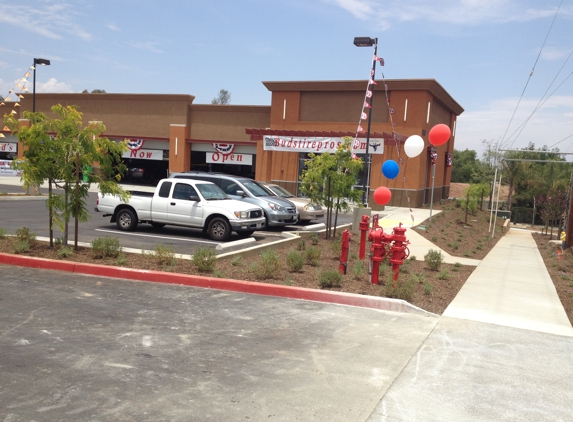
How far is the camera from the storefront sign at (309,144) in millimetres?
29375

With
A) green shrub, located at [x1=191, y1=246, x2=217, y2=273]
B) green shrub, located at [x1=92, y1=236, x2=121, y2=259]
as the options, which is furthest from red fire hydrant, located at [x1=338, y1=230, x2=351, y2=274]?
green shrub, located at [x1=92, y1=236, x2=121, y2=259]

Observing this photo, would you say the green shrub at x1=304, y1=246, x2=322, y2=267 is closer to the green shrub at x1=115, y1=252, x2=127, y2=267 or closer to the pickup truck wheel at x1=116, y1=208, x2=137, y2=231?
the green shrub at x1=115, y1=252, x2=127, y2=267

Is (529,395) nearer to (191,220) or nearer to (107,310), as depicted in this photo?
(107,310)

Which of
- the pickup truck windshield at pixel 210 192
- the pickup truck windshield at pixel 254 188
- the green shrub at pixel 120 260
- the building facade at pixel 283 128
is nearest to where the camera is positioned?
the green shrub at pixel 120 260

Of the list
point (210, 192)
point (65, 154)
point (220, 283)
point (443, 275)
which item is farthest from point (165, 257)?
point (443, 275)

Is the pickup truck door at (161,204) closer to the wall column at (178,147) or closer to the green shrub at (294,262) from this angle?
the green shrub at (294,262)

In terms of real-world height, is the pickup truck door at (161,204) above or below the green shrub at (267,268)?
above

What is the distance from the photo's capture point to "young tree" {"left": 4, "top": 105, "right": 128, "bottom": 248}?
10.8 meters

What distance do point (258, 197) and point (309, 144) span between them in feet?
45.6

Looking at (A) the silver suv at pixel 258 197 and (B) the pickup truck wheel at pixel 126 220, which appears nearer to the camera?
(B) the pickup truck wheel at pixel 126 220

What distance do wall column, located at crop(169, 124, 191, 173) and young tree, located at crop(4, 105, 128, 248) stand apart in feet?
90.4

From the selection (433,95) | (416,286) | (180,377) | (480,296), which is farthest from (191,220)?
(433,95)

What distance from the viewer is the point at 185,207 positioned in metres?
14.7

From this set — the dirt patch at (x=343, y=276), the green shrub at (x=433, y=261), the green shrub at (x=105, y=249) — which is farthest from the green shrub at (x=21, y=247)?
the green shrub at (x=433, y=261)
